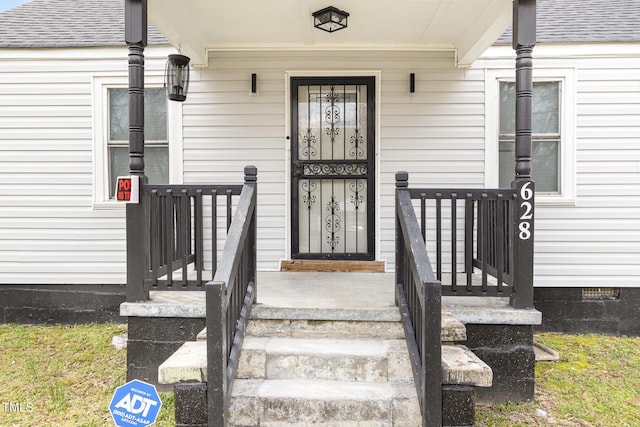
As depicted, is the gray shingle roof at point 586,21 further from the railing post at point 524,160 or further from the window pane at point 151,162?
the window pane at point 151,162

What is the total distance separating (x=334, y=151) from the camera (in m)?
4.43

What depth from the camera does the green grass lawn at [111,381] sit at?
2.71m

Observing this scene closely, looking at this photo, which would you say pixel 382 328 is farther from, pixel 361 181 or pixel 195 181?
pixel 195 181

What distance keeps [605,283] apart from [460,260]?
144cm

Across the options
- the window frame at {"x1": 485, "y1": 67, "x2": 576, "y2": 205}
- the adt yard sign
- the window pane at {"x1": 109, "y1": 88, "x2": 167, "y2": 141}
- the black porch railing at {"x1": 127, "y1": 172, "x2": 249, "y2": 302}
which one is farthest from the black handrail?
the window pane at {"x1": 109, "y1": 88, "x2": 167, "y2": 141}

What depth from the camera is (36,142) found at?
4430 mm

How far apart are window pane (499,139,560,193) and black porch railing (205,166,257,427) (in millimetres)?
2808

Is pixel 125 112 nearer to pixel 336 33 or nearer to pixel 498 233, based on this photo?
pixel 336 33

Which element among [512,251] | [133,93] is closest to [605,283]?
[512,251]

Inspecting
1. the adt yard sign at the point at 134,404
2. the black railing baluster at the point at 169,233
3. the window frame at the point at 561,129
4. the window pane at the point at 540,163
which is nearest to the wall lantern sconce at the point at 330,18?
the window frame at the point at 561,129

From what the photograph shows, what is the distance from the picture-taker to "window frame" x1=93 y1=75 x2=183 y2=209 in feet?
14.5

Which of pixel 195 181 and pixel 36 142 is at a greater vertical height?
pixel 36 142

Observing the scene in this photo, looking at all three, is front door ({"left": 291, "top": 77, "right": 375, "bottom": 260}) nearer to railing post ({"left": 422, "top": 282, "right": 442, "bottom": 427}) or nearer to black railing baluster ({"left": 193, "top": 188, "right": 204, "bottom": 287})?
black railing baluster ({"left": 193, "top": 188, "right": 204, "bottom": 287})

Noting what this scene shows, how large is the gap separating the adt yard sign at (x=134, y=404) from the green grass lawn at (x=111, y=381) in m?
1.02
